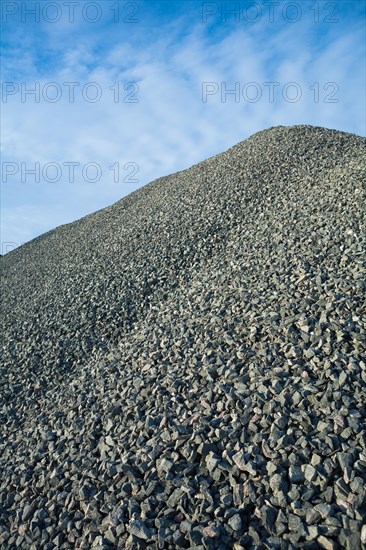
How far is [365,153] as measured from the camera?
51.1 feet

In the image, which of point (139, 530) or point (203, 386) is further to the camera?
point (203, 386)

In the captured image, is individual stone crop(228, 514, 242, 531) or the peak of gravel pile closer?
individual stone crop(228, 514, 242, 531)

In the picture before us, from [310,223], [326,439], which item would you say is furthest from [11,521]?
[310,223]

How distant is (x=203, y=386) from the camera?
21.4ft

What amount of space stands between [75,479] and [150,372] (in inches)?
87.3

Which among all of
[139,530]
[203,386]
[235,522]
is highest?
[203,386]

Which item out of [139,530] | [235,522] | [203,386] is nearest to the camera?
[235,522]

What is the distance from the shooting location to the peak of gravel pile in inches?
178

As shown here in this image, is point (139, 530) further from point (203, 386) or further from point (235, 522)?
point (203, 386)

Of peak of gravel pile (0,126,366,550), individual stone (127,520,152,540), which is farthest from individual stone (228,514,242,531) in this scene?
individual stone (127,520,152,540)

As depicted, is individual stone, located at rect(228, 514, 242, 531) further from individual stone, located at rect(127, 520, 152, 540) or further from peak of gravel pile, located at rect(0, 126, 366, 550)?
individual stone, located at rect(127, 520, 152, 540)

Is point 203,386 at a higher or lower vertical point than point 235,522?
higher

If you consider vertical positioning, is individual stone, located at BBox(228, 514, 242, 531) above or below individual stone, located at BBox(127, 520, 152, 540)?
below

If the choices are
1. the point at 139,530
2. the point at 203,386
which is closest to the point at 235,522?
the point at 139,530
